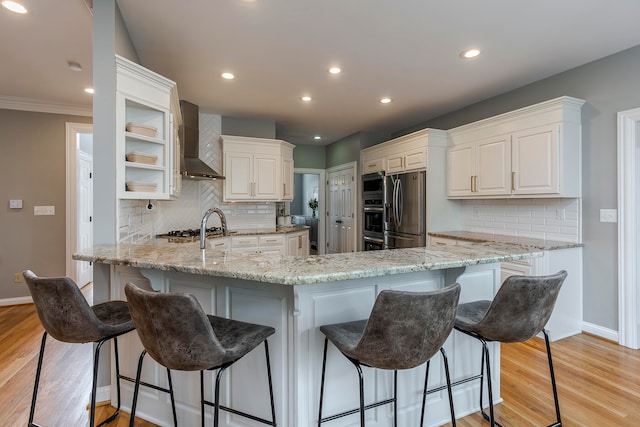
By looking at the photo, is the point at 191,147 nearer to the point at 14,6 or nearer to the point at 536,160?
the point at 14,6

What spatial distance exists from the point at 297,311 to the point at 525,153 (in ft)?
9.93

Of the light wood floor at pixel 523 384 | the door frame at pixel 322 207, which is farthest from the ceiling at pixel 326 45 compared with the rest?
the door frame at pixel 322 207

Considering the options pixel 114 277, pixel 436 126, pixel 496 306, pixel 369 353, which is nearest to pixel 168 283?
pixel 114 277

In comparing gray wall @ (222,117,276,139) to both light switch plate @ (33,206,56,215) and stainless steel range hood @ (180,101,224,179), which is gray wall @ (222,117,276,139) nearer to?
stainless steel range hood @ (180,101,224,179)

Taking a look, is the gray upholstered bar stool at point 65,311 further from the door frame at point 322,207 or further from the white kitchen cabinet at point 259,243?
the door frame at point 322,207

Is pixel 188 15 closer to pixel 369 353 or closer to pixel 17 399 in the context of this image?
pixel 369 353

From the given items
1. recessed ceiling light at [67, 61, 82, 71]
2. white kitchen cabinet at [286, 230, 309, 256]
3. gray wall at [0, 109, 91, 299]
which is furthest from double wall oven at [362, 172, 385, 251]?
gray wall at [0, 109, 91, 299]

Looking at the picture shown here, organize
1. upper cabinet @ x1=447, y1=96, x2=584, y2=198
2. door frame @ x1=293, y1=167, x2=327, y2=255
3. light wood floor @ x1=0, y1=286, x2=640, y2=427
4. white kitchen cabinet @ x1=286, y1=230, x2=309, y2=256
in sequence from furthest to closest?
door frame @ x1=293, y1=167, x2=327, y2=255 → white kitchen cabinet @ x1=286, y1=230, x2=309, y2=256 → upper cabinet @ x1=447, y1=96, x2=584, y2=198 → light wood floor @ x1=0, y1=286, x2=640, y2=427

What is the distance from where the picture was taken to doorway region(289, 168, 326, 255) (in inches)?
281

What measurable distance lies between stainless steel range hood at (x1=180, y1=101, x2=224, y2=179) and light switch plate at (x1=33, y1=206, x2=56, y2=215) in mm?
1805

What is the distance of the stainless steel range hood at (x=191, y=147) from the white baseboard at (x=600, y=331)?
170 inches

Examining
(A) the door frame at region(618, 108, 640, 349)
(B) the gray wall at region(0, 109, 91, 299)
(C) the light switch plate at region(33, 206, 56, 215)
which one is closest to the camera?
(A) the door frame at region(618, 108, 640, 349)

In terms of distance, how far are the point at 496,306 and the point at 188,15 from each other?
263cm

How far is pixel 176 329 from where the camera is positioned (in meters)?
1.16
